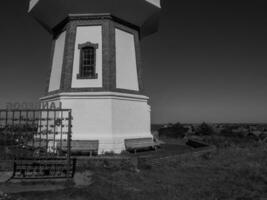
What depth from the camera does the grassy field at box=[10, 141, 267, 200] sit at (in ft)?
19.6

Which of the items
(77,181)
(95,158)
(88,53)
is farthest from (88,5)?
(77,181)

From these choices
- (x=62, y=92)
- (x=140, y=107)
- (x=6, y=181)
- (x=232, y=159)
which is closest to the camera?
(x=6, y=181)

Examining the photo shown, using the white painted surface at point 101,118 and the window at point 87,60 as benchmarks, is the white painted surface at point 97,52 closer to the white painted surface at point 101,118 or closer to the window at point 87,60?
the window at point 87,60

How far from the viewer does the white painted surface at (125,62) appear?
13.1m

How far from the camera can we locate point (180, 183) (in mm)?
7188

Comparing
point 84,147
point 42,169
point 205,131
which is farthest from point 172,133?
point 42,169

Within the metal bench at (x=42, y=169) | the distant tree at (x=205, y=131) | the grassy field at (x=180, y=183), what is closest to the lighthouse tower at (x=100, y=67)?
the metal bench at (x=42, y=169)

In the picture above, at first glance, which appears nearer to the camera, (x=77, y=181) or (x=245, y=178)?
(x=77, y=181)

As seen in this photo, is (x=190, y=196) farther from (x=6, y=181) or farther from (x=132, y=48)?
(x=132, y=48)

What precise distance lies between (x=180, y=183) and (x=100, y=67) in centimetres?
763

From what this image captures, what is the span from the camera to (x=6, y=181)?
276 inches

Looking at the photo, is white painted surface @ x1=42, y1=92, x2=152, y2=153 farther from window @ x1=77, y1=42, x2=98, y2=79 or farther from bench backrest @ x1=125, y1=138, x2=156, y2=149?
window @ x1=77, y1=42, x2=98, y2=79

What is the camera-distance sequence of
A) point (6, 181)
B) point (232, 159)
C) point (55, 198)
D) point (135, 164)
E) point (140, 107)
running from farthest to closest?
Answer: point (140, 107)
point (232, 159)
point (135, 164)
point (6, 181)
point (55, 198)

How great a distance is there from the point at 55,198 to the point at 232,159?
8.42 meters
